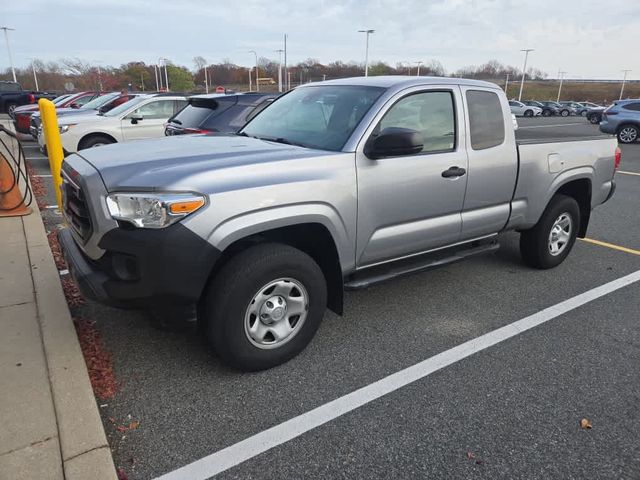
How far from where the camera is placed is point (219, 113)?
25.9 feet

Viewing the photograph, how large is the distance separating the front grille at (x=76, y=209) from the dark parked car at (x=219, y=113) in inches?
178

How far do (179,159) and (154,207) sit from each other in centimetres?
44

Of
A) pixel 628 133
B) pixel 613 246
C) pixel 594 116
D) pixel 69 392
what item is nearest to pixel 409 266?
pixel 69 392

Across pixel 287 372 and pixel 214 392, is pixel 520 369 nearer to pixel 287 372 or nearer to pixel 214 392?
pixel 287 372

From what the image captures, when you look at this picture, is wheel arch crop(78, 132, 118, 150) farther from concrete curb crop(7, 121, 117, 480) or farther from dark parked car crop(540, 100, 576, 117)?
dark parked car crop(540, 100, 576, 117)

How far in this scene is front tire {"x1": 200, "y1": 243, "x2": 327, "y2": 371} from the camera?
111 inches

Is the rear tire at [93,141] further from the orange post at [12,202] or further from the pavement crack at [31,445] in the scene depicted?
the pavement crack at [31,445]

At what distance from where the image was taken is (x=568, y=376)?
3195mm

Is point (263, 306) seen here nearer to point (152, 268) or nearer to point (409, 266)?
point (152, 268)

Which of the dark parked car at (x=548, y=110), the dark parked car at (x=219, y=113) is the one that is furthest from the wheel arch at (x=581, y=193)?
the dark parked car at (x=548, y=110)

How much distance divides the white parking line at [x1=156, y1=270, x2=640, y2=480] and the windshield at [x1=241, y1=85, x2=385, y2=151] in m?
1.57

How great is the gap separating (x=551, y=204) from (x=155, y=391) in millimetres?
3971

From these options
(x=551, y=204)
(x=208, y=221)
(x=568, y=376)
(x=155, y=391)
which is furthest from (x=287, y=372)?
(x=551, y=204)

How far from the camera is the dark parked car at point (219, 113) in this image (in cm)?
773
